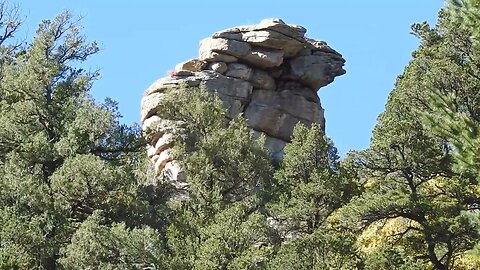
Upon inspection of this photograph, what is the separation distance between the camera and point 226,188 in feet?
67.8

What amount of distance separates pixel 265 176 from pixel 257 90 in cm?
1123

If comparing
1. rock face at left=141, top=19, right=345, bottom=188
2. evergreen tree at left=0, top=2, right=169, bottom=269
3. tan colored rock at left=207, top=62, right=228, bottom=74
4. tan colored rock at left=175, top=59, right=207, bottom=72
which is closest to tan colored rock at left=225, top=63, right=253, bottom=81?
rock face at left=141, top=19, right=345, bottom=188

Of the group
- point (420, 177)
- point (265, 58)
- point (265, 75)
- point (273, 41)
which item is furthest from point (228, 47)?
point (420, 177)

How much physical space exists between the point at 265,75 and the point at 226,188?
11.7 meters

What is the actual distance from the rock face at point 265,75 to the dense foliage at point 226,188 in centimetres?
714

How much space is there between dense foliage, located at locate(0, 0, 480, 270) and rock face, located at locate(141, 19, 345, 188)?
7.14 m

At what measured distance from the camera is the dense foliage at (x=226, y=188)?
18.0 m

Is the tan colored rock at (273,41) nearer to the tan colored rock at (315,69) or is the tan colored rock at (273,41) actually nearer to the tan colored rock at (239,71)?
the tan colored rock at (315,69)

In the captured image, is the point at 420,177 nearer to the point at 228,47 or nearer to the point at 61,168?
the point at 61,168

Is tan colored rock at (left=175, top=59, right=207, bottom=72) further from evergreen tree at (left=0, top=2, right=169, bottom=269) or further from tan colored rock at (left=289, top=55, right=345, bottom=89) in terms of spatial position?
evergreen tree at (left=0, top=2, right=169, bottom=269)

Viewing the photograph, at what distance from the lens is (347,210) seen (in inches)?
723

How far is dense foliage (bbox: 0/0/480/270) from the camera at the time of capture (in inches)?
707

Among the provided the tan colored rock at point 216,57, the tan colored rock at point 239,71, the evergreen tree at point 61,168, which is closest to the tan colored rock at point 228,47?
the tan colored rock at point 216,57

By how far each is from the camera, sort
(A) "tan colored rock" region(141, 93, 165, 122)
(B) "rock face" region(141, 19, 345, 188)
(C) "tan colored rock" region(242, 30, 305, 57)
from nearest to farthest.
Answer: (A) "tan colored rock" region(141, 93, 165, 122) → (B) "rock face" region(141, 19, 345, 188) → (C) "tan colored rock" region(242, 30, 305, 57)
